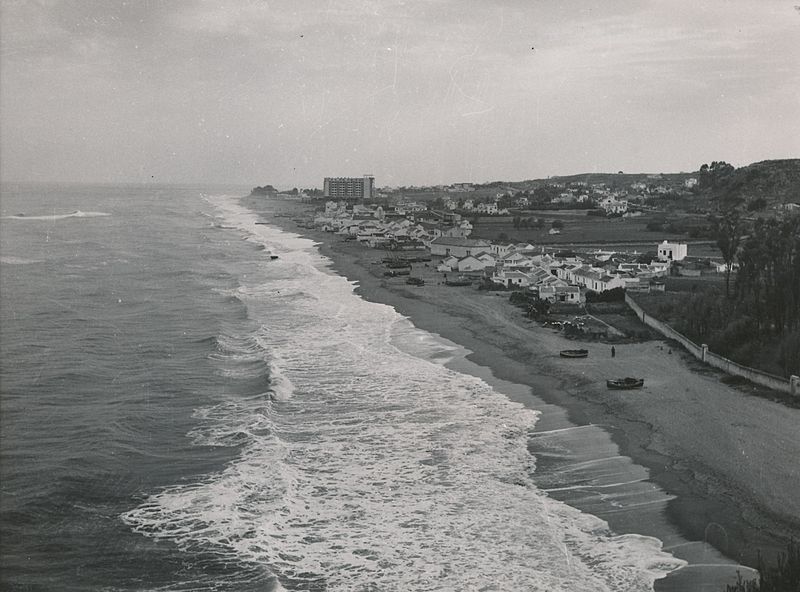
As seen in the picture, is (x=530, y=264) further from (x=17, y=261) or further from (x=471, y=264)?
(x=17, y=261)

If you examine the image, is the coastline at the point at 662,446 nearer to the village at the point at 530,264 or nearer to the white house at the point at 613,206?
the village at the point at 530,264

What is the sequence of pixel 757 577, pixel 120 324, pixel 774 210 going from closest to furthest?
pixel 757 577
pixel 120 324
pixel 774 210

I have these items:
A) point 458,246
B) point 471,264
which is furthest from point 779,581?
point 458,246

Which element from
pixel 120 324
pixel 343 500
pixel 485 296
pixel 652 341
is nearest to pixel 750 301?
pixel 652 341

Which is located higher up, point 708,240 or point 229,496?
point 708,240

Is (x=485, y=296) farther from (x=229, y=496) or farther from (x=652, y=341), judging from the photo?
(x=229, y=496)
